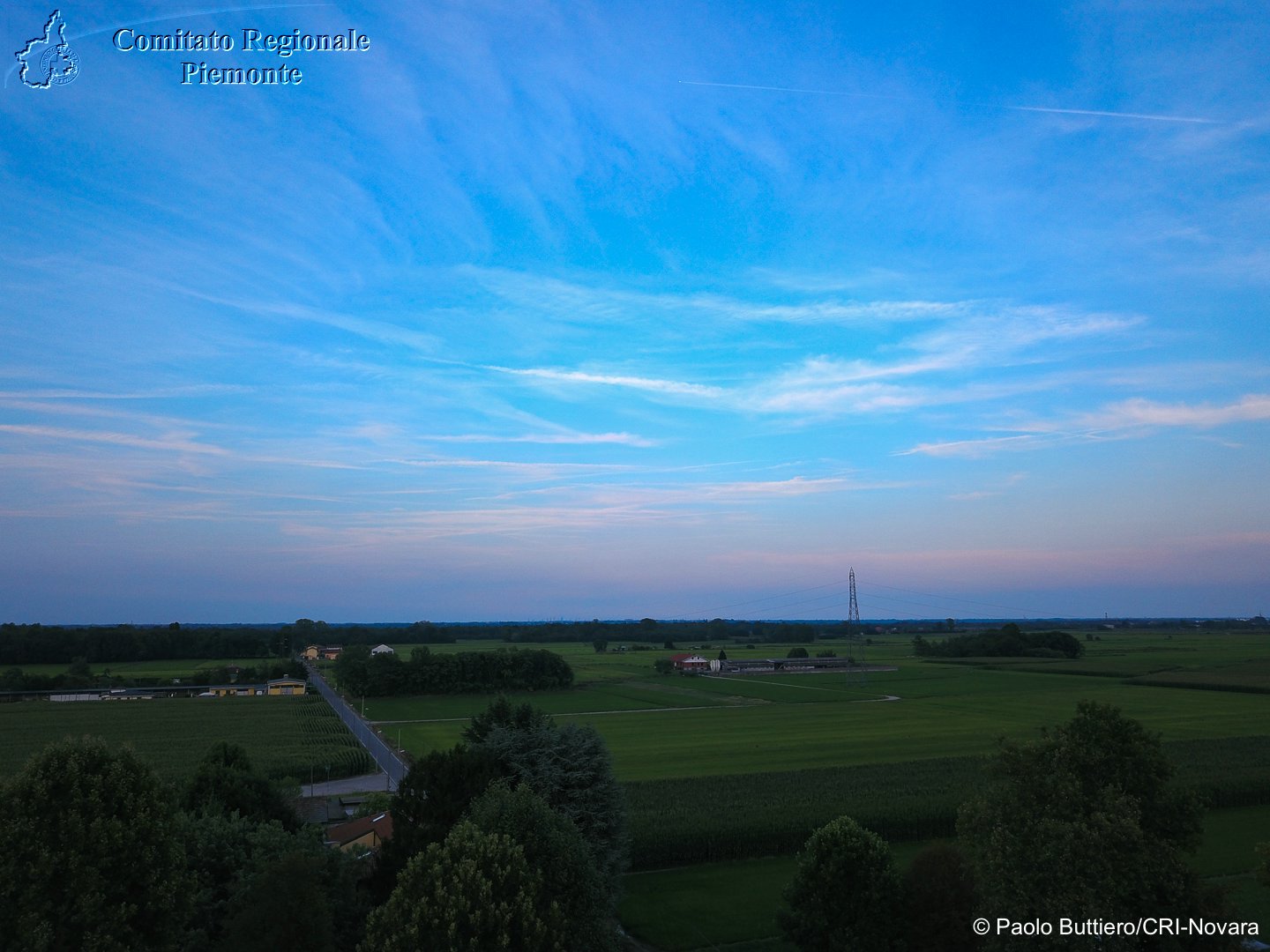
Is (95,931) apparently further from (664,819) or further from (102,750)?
(664,819)

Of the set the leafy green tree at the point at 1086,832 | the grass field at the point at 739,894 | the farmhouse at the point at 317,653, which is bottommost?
the farmhouse at the point at 317,653

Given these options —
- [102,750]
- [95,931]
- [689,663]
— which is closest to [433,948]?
[95,931]

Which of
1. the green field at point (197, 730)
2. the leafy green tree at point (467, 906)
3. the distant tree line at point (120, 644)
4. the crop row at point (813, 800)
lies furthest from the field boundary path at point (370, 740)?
the distant tree line at point (120, 644)

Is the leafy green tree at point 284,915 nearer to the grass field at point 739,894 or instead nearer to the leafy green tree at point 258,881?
the leafy green tree at point 258,881

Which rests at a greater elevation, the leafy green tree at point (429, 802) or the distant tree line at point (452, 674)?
the leafy green tree at point (429, 802)

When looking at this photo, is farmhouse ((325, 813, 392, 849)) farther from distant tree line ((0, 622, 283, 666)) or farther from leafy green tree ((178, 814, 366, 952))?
distant tree line ((0, 622, 283, 666))

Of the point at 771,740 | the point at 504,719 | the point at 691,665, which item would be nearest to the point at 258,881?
the point at 504,719

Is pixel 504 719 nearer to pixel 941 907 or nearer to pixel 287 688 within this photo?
pixel 941 907
